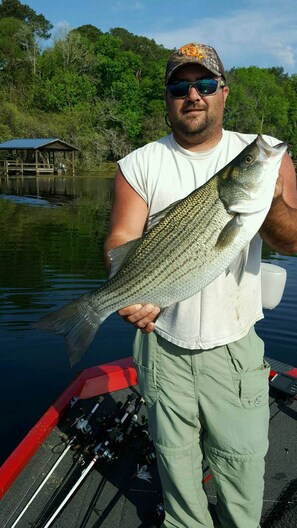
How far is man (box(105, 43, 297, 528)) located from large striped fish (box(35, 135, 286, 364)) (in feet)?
0.55

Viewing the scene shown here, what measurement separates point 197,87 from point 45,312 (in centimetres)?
861

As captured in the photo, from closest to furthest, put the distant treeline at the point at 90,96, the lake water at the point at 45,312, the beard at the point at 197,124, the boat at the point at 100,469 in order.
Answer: the beard at the point at 197,124 → the boat at the point at 100,469 → the lake water at the point at 45,312 → the distant treeline at the point at 90,96

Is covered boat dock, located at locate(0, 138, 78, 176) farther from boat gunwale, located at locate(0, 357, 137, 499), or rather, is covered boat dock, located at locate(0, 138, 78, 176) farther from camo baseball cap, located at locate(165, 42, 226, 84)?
camo baseball cap, located at locate(165, 42, 226, 84)

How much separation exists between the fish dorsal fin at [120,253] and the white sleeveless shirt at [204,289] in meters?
0.31

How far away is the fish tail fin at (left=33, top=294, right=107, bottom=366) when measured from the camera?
121 inches

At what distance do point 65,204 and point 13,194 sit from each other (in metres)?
6.59

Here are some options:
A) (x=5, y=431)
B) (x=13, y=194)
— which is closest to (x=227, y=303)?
(x=5, y=431)

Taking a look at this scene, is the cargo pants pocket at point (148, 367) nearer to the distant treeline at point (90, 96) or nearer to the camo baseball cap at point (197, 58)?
the camo baseball cap at point (197, 58)

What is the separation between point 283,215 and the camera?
2.79 metres

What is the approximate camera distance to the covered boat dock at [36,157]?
4978 cm

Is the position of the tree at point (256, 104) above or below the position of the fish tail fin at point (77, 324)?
above

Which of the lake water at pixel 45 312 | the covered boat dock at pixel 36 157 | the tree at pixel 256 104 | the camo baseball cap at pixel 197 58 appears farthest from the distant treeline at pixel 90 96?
the camo baseball cap at pixel 197 58

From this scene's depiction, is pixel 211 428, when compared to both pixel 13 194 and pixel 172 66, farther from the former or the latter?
pixel 13 194

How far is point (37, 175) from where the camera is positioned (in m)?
52.5
